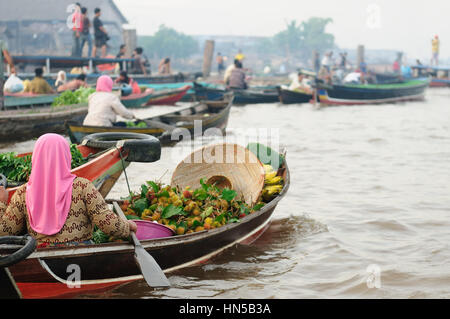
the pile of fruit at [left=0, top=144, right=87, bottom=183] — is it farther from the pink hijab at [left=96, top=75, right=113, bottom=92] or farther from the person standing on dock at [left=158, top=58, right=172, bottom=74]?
the person standing on dock at [left=158, top=58, right=172, bottom=74]

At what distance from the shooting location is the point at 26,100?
488 inches

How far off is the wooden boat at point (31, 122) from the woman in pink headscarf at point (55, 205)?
21.3 ft

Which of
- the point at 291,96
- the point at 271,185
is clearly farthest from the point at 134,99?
the point at 271,185

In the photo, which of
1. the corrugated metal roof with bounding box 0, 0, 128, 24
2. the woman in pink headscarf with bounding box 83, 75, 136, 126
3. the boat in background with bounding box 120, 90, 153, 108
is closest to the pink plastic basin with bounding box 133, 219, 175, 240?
the woman in pink headscarf with bounding box 83, 75, 136, 126

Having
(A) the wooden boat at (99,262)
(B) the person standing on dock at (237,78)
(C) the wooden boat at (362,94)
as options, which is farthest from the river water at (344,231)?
(C) the wooden boat at (362,94)

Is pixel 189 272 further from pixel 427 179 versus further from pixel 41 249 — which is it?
pixel 427 179

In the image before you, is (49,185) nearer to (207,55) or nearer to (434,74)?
(207,55)

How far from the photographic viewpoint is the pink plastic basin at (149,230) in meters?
4.32

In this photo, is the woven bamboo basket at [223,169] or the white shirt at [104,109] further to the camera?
the white shirt at [104,109]

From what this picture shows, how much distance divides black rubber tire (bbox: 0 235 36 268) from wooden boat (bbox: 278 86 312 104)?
59.4ft

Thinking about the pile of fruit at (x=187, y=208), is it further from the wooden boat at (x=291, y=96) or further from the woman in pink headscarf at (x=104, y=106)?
the wooden boat at (x=291, y=96)

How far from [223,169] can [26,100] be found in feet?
26.4

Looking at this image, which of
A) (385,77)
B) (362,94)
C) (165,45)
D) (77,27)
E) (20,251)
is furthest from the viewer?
(165,45)

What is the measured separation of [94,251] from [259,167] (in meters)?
2.20
